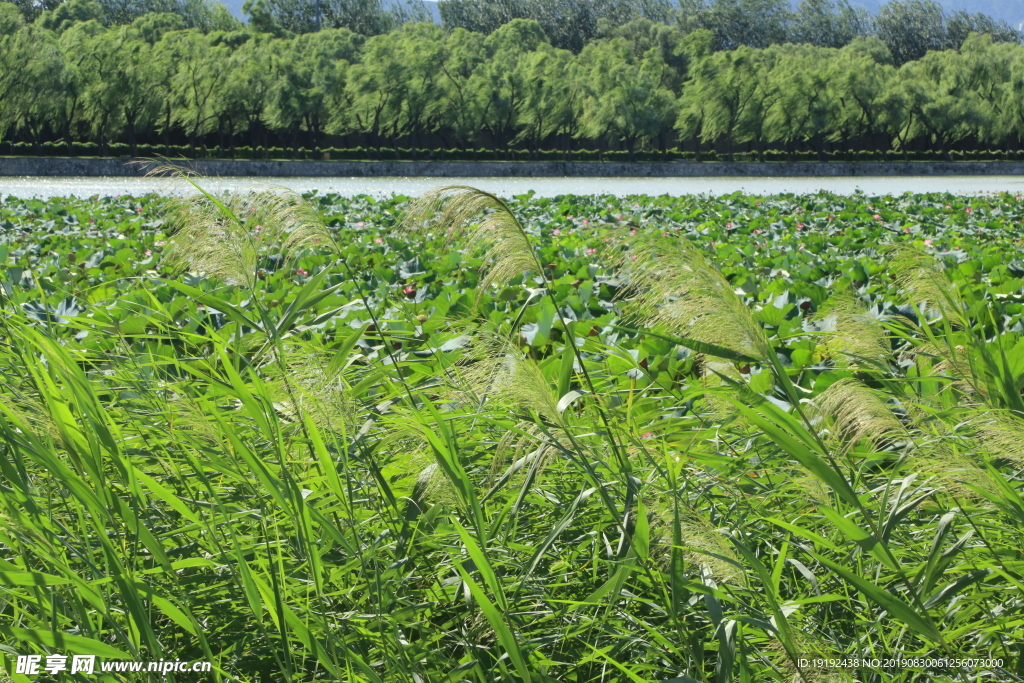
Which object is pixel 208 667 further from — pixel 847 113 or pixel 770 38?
pixel 770 38

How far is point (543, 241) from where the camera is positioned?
22.0ft

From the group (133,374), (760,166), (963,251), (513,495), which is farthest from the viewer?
(760,166)

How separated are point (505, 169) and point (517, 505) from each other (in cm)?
4484

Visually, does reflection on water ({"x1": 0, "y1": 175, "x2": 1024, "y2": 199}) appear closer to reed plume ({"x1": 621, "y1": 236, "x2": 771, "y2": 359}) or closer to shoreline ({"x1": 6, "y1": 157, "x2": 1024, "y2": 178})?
shoreline ({"x1": 6, "y1": 157, "x2": 1024, "y2": 178})

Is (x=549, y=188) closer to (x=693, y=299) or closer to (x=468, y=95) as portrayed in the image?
(x=468, y=95)

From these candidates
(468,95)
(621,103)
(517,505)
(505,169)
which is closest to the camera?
(517,505)

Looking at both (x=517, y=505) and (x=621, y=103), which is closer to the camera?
(x=517, y=505)

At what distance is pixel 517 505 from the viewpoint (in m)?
1.91

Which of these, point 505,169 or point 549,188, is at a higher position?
point 505,169

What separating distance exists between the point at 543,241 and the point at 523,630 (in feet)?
16.1

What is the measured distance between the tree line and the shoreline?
9.97 feet

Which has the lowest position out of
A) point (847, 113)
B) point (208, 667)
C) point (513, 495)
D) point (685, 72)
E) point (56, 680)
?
point (56, 680)

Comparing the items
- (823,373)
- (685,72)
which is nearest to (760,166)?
(685,72)

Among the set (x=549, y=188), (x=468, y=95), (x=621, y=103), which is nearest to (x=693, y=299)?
(x=549, y=188)
